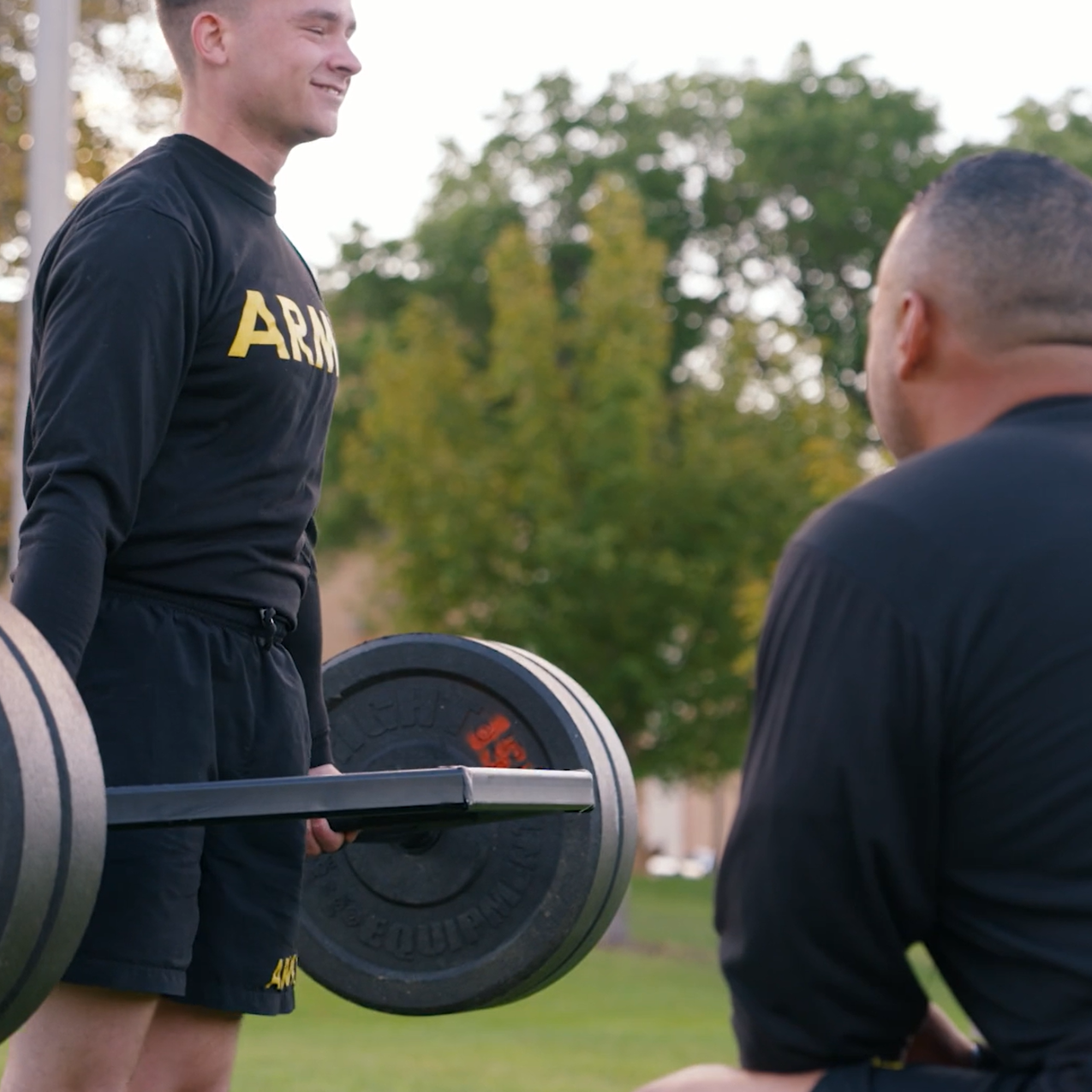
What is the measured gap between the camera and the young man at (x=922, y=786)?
1.72 metres

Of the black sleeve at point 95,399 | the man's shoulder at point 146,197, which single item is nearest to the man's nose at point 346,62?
the man's shoulder at point 146,197

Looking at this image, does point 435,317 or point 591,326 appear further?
point 435,317

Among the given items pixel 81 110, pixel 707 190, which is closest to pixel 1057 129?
pixel 707 190

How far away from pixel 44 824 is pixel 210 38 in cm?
140

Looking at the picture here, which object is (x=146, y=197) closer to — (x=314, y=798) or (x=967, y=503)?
(x=314, y=798)

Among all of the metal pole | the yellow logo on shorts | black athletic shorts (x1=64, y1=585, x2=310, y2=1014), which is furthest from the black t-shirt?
the metal pole

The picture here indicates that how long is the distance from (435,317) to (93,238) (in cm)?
2286

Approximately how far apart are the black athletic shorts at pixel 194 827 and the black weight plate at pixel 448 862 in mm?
525

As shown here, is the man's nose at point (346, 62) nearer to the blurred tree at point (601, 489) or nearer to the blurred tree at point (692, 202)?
the blurred tree at point (601, 489)

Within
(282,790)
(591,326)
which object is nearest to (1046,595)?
(282,790)

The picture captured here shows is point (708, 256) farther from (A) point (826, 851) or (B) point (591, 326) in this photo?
(A) point (826, 851)

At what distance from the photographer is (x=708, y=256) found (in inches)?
1262

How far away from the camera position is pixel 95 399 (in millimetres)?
2564

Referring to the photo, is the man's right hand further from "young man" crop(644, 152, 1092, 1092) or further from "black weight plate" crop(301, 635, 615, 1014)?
"black weight plate" crop(301, 635, 615, 1014)
